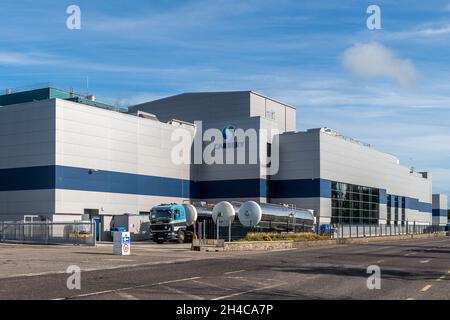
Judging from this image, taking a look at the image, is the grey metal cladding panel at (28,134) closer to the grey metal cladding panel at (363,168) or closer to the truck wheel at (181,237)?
the truck wheel at (181,237)

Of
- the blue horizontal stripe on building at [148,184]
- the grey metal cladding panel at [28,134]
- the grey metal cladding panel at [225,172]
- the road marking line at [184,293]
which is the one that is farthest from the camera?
the grey metal cladding panel at [225,172]

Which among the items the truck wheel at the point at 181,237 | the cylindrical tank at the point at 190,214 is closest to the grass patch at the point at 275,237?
the cylindrical tank at the point at 190,214

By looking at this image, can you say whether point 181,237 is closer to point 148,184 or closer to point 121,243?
point 121,243

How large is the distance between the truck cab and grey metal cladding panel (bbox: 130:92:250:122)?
32.8 meters

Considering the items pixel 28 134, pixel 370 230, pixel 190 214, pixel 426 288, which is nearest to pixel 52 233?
pixel 190 214

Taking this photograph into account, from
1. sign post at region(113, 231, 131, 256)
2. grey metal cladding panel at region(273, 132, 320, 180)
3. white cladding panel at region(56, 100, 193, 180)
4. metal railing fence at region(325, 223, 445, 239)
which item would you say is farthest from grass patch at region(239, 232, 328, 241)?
white cladding panel at region(56, 100, 193, 180)

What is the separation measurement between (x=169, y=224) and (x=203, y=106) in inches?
1481

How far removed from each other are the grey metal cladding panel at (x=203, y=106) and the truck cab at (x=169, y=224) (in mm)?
32756

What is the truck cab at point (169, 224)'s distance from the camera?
170ft

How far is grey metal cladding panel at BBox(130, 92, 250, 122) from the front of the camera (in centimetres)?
8375

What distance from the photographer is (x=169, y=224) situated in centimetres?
5200

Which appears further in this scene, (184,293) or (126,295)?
(184,293)

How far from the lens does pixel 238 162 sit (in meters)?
76.4

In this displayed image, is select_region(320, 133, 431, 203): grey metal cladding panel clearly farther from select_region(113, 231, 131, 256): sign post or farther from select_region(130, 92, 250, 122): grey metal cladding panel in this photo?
select_region(113, 231, 131, 256): sign post
